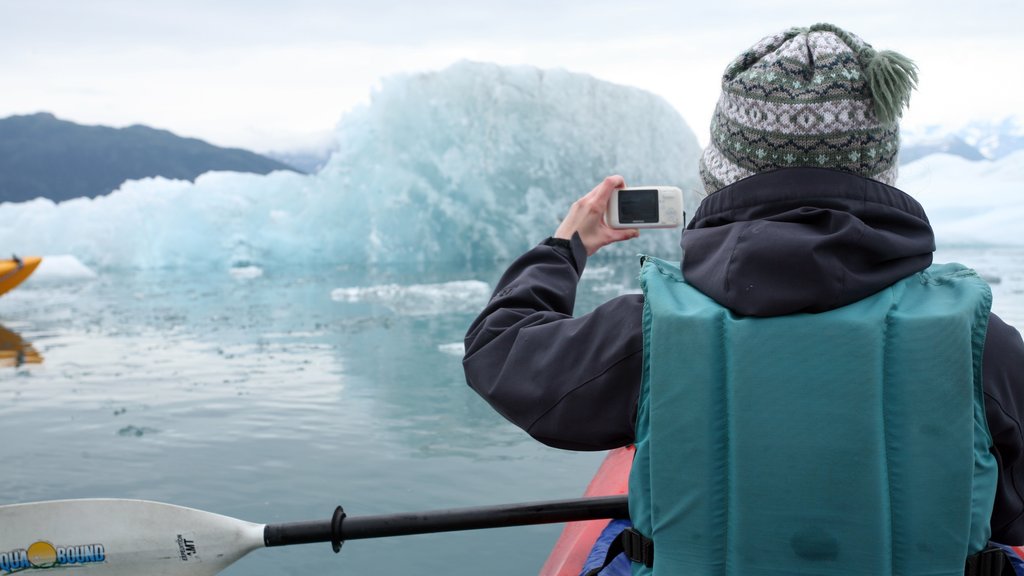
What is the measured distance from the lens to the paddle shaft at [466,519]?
5.08 ft

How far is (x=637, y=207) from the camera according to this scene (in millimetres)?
1266

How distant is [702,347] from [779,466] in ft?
0.47

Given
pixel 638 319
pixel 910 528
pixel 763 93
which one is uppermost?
pixel 763 93

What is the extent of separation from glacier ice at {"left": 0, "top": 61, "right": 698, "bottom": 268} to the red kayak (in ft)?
42.1

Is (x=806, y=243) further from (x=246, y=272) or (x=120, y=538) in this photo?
(x=246, y=272)

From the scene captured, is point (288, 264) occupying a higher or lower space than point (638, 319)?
lower

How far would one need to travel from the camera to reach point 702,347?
874 mm

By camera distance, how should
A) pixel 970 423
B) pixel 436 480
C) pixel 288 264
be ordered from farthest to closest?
pixel 288 264
pixel 436 480
pixel 970 423

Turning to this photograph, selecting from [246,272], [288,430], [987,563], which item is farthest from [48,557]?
[246,272]

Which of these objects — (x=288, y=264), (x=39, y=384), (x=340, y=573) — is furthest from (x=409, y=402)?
(x=288, y=264)

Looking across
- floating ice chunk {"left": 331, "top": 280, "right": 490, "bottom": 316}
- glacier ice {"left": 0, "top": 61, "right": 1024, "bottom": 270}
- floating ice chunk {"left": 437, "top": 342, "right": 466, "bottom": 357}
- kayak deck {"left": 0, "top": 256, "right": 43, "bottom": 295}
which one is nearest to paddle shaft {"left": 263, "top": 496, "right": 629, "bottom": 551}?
floating ice chunk {"left": 437, "top": 342, "right": 466, "bottom": 357}

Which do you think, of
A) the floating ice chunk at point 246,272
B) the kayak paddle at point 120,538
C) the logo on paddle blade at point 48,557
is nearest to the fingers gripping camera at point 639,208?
the kayak paddle at point 120,538

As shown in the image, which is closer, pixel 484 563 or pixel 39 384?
pixel 484 563

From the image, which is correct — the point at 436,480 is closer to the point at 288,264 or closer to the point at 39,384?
the point at 39,384
